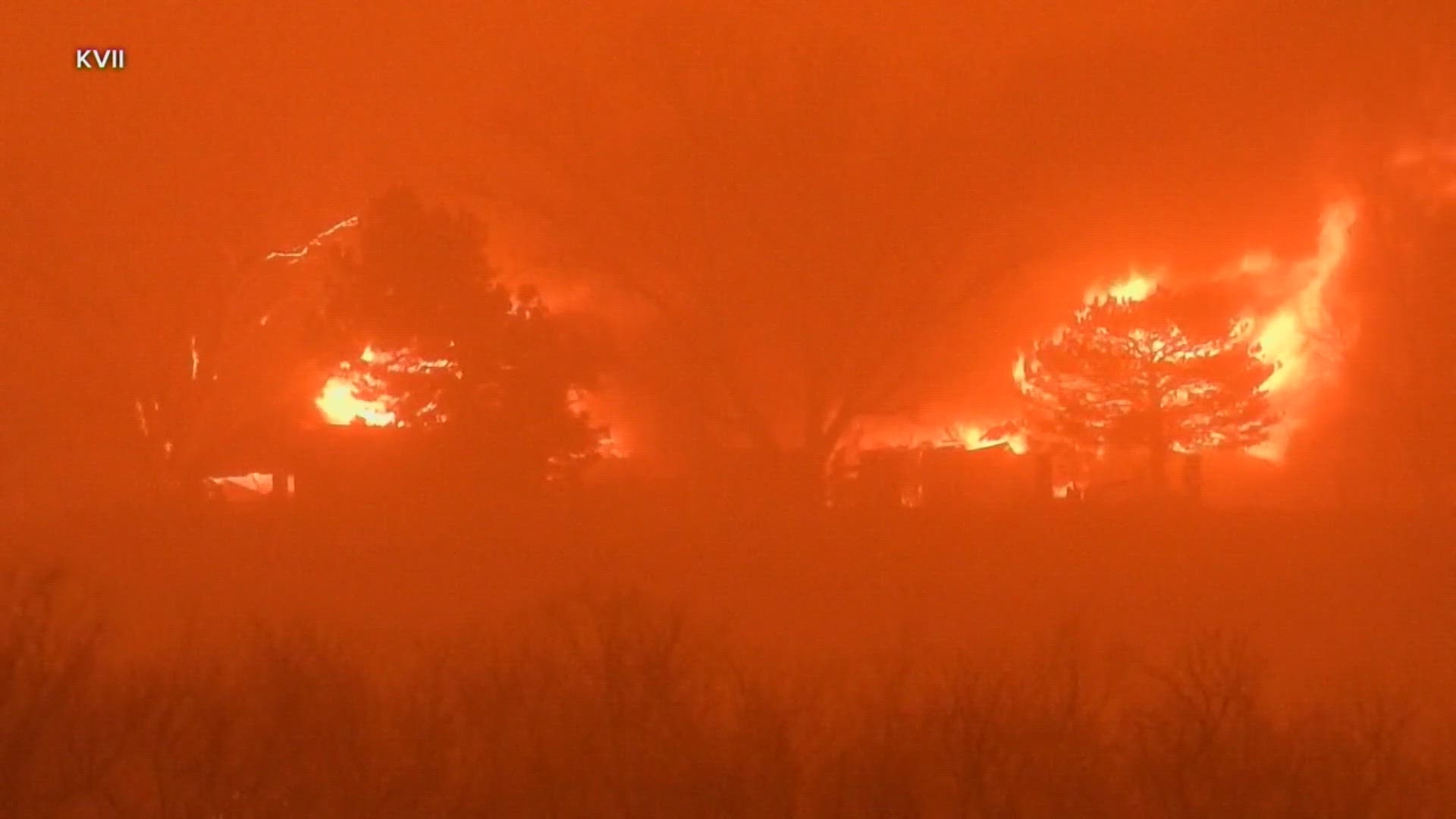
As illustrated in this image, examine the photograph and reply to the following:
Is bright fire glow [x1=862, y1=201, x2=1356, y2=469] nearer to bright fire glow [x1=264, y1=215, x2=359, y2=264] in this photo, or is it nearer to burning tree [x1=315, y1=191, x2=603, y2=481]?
burning tree [x1=315, y1=191, x2=603, y2=481]

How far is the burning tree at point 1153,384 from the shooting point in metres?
27.9

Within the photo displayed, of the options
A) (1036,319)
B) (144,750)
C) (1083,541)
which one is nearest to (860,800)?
(144,750)

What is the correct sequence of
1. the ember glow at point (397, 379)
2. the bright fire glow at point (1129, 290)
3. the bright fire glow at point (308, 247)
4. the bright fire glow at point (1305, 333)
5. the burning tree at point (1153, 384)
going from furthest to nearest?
the bright fire glow at point (1305, 333)
the bright fire glow at point (308, 247)
the bright fire glow at point (1129, 290)
the burning tree at point (1153, 384)
the ember glow at point (397, 379)

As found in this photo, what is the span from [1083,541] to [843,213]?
966cm

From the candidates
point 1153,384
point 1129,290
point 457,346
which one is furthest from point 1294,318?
point 457,346

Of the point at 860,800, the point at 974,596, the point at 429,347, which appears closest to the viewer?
the point at 860,800

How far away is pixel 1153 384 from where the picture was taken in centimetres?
2786

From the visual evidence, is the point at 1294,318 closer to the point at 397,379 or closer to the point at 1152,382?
the point at 1152,382

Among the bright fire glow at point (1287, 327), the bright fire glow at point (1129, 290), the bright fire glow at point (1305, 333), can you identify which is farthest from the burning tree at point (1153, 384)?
the bright fire glow at point (1305, 333)

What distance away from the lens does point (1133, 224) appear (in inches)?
1452

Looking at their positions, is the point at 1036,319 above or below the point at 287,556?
above

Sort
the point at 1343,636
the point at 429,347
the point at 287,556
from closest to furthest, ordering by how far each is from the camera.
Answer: the point at 1343,636 → the point at 287,556 → the point at 429,347

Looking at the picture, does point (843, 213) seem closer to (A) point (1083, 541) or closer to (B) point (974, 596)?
(A) point (1083, 541)

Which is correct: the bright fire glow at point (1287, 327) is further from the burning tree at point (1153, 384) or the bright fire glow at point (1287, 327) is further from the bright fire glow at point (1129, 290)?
the burning tree at point (1153, 384)
